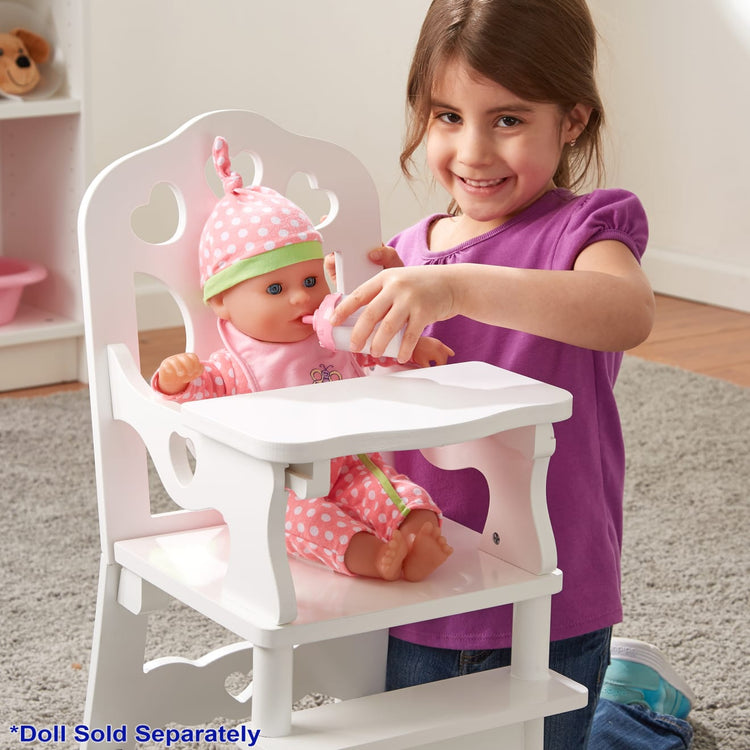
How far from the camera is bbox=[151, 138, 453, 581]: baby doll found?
0.85 m

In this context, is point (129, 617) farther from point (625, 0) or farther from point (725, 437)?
point (625, 0)

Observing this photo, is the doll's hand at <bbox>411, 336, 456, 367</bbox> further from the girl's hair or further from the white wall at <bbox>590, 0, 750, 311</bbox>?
the white wall at <bbox>590, 0, 750, 311</bbox>

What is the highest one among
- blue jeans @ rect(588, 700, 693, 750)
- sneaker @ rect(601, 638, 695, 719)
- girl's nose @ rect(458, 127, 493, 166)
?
girl's nose @ rect(458, 127, 493, 166)

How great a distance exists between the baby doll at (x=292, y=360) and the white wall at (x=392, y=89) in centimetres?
161

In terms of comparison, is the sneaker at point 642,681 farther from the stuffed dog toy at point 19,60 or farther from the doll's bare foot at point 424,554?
the stuffed dog toy at point 19,60

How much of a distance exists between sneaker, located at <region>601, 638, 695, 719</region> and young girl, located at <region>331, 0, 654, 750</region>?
236 millimetres

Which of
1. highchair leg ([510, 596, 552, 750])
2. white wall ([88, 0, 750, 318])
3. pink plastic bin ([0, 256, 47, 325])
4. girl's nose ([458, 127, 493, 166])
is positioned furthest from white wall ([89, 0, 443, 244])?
highchair leg ([510, 596, 552, 750])

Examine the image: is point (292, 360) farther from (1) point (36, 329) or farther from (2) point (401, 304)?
(1) point (36, 329)

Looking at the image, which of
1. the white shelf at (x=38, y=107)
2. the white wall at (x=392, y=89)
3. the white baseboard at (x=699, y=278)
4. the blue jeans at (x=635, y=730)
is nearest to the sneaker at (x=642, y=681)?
the blue jeans at (x=635, y=730)

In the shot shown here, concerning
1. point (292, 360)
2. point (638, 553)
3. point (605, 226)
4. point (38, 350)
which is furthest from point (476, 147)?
point (38, 350)

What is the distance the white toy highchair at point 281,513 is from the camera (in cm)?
75

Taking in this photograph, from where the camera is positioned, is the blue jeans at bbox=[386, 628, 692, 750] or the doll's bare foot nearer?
the doll's bare foot

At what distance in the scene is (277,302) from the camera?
3.01 feet

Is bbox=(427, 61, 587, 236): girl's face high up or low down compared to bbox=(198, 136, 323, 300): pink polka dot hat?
up
